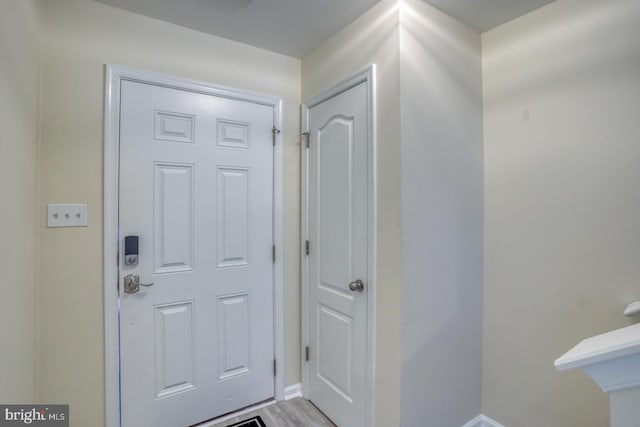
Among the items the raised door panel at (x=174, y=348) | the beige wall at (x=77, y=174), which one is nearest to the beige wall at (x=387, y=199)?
the raised door panel at (x=174, y=348)

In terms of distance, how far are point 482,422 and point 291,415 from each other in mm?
1144

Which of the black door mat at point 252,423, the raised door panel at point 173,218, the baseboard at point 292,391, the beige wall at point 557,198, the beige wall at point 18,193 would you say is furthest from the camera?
the baseboard at point 292,391

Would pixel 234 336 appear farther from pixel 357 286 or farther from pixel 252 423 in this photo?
pixel 357 286

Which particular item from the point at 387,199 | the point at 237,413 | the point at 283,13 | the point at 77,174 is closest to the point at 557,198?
the point at 387,199

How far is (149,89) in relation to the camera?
1.66 m

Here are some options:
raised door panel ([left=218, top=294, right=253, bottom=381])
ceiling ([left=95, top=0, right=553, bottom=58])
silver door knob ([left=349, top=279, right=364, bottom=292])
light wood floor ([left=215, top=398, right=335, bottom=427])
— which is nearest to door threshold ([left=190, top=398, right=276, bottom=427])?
light wood floor ([left=215, top=398, right=335, bottom=427])

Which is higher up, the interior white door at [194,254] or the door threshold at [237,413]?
the interior white door at [194,254]

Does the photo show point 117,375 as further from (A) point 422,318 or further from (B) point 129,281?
(A) point 422,318

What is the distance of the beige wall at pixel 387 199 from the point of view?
1.44m

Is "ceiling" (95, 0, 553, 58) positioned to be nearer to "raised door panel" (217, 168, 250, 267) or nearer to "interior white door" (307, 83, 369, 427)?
"interior white door" (307, 83, 369, 427)

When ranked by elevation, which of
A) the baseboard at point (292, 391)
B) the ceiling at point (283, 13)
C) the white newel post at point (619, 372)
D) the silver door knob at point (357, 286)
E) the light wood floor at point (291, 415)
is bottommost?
the light wood floor at point (291, 415)

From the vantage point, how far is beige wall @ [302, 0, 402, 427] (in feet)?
4.74

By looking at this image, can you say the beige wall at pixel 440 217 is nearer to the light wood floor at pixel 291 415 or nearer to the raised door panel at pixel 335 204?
the raised door panel at pixel 335 204

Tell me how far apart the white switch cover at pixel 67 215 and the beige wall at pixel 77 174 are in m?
0.03
